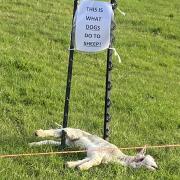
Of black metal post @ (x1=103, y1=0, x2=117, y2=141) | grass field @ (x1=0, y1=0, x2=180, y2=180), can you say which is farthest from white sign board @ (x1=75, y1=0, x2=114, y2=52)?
grass field @ (x1=0, y1=0, x2=180, y2=180)

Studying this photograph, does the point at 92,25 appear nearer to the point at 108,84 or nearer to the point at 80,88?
the point at 108,84

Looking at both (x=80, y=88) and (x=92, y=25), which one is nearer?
(x=92, y=25)

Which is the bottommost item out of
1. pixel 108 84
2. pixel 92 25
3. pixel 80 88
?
pixel 80 88

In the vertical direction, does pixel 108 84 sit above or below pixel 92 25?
below

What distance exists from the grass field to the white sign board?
1336mm

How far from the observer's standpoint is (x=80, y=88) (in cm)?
1012

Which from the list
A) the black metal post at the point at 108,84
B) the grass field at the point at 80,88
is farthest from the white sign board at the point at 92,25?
the grass field at the point at 80,88

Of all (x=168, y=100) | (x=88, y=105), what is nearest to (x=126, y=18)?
(x=168, y=100)

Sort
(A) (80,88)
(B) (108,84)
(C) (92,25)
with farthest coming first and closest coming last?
(A) (80,88)
(B) (108,84)
(C) (92,25)

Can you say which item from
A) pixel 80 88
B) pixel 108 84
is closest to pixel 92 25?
pixel 108 84

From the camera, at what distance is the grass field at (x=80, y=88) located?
6.99m

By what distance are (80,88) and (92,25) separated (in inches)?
127

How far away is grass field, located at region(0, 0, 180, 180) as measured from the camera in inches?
275

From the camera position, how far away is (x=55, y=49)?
40.3ft
